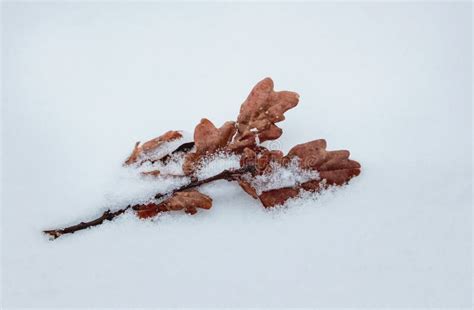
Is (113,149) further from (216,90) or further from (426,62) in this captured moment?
(426,62)

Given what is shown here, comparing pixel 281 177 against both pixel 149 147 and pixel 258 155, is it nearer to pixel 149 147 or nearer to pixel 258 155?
pixel 258 155

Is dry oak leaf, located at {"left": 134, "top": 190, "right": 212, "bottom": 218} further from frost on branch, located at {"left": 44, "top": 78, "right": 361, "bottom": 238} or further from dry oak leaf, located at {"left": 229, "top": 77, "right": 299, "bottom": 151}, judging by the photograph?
dry oak leaf, located at {"left": 229, "top": 77, "right": 299, "bottom": 151}

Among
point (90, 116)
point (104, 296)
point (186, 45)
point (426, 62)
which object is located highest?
point (186, 45)

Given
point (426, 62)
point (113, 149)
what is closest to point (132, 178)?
point (113, 149)

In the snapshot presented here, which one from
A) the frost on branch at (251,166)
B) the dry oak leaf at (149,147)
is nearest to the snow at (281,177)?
the frost on branch at (251,166)

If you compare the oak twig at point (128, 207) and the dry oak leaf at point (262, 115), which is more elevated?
the dry oak leaf at point (262, 115)

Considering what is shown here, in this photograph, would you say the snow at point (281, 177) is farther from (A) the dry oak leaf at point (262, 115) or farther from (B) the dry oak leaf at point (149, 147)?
(B) the dry oak leaf at point (149, 147)

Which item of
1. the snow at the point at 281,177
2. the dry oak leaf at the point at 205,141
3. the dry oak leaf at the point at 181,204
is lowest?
the dry oak leaf at the point at 181,204
